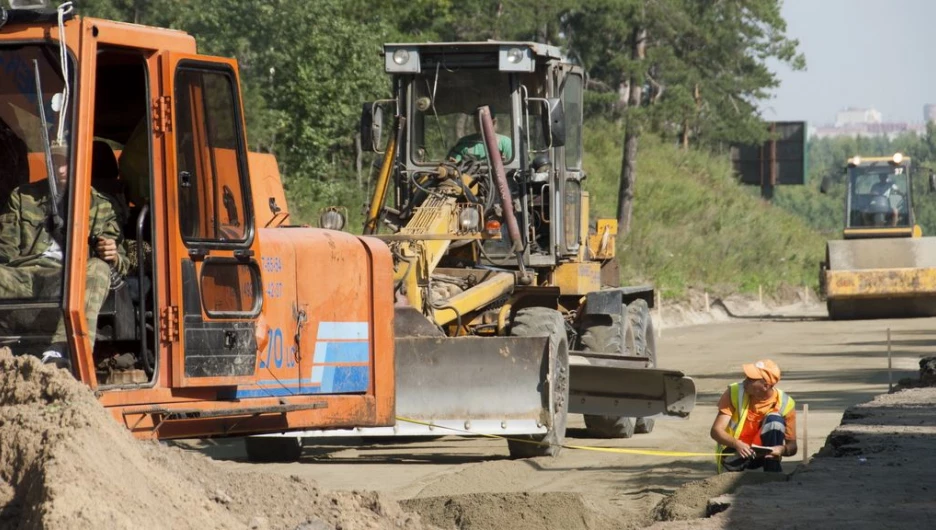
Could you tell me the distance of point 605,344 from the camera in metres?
13.3

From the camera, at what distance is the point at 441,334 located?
11633 millimetres

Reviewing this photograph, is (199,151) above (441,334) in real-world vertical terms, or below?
above

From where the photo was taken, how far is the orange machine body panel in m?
7.19

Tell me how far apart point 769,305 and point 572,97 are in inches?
1117

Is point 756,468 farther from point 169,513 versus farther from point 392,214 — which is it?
point 169,513

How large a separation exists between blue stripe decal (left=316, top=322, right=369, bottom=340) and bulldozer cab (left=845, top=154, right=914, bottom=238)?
26.6 m

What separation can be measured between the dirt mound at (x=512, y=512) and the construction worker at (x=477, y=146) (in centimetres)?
445

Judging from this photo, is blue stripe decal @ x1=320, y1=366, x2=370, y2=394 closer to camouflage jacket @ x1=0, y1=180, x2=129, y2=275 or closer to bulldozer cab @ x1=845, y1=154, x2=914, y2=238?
camouflage jacket @ x1=0, y1=180, x2=129, y2=275

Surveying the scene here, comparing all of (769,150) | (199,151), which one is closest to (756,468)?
(199,151)

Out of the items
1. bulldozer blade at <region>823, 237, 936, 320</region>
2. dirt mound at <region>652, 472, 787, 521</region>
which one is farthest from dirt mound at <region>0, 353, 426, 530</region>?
bulldozer blade at <region>823, 237, 936, 320</region>

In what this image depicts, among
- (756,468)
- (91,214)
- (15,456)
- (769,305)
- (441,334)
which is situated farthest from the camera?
(769,305)

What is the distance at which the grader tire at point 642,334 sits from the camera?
46.3 feet

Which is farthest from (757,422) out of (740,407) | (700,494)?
(700,494)

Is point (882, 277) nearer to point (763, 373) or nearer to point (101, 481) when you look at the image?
point (763, 373)
